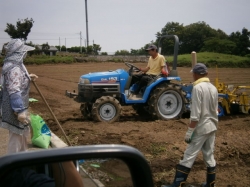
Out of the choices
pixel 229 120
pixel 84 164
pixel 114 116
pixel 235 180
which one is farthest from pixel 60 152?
pixel 229 120

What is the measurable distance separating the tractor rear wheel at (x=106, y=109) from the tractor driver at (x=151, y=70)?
95cm

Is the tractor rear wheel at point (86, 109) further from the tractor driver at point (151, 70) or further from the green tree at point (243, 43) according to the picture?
the green tree at point (243, 43)

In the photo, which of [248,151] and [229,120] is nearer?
[248,151]

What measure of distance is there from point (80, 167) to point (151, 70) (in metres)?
7.82

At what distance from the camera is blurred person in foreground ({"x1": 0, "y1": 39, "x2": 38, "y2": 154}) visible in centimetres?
460

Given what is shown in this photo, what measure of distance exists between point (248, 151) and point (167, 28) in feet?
285

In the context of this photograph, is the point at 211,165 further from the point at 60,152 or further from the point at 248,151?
the point at 60,152

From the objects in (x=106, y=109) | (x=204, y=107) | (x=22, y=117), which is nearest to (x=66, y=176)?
(x=22, y=117)

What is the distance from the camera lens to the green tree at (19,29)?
57469 mm

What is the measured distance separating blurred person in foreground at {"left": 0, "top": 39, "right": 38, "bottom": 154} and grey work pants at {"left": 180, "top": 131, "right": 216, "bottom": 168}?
7.23 feet

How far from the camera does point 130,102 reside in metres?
9.59

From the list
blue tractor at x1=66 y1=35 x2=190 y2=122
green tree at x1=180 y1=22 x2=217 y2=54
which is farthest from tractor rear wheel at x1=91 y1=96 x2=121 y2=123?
green tree at x1=180 y1=22 x2=217 y2=54

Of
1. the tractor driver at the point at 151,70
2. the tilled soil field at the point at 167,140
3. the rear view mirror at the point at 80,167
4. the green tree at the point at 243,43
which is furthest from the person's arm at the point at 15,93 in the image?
the green tree at the point at 243,43

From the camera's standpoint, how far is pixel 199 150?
486 centimetres
